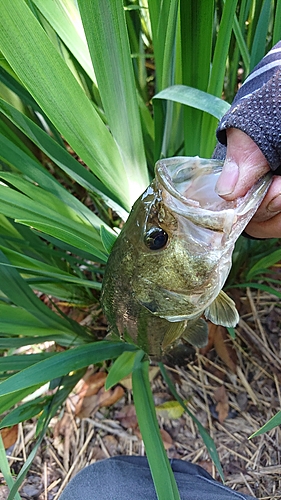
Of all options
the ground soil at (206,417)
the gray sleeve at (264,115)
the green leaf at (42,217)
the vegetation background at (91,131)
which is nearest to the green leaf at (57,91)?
the vegetation background at (91,131)

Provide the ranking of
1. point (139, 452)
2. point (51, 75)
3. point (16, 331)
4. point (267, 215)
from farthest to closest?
point (139, 452) → point (16, 331) → point (267, 215) → point (51, 75)

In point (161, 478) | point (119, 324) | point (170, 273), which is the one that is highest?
point (170, 273)

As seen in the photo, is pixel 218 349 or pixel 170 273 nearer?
pixel 170 273

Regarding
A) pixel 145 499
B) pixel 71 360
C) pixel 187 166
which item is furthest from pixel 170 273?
pixel 145 499

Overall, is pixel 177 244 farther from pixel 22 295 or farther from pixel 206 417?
pixel 206 417

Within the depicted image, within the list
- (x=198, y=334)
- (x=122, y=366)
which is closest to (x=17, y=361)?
(x=122, y=366)

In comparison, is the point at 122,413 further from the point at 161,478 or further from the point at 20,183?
the point at 20,183

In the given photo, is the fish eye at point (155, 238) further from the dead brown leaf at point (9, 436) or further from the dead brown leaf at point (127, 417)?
the dead brown leaf at point (9, 436)
